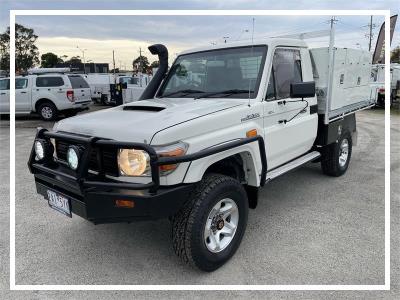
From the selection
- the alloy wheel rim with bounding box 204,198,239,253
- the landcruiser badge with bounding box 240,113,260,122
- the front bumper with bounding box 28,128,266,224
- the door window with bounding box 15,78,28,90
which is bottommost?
the alloy wheel rim with bounding box 204,198,239,253

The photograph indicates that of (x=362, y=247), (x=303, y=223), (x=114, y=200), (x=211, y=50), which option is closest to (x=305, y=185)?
(x=303, y=223)

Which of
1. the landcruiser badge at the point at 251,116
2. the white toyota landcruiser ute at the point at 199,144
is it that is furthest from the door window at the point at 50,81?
the landcruiser badge at the point at 251,116

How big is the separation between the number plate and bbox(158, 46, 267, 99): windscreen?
182 cm

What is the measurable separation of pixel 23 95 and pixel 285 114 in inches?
501

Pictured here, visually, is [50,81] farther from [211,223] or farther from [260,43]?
[211,223]

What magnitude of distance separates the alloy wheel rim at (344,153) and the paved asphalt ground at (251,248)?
0.78 metres

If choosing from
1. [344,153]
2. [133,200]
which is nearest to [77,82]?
[344,153]

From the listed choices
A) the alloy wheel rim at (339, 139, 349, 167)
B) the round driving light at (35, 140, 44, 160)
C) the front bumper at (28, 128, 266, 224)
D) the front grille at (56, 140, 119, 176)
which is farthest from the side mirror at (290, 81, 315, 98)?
the round driving light at (35, 140, 44, 160)

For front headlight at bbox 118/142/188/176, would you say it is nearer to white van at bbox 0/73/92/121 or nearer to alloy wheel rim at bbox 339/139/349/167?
alloy wheel rim at bbox 339/139/349/167

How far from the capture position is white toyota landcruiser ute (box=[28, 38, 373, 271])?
9.24 ft

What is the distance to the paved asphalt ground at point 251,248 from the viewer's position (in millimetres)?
3084

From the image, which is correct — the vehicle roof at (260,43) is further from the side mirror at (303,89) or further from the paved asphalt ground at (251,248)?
the paved asphalt ground at (251,248)

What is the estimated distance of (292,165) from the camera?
4.53 m

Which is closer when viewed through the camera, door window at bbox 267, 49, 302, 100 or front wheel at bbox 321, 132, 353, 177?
door window at bbox 267, 49, 302, 100
